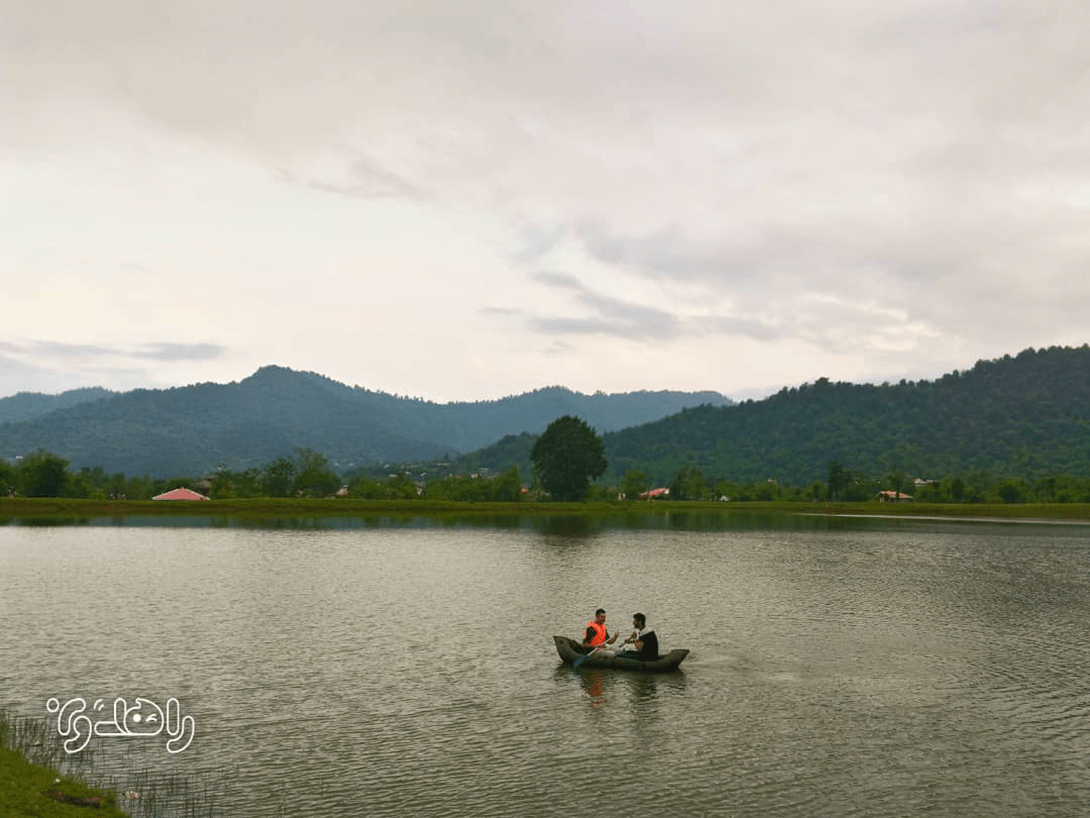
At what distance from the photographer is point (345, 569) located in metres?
78.8

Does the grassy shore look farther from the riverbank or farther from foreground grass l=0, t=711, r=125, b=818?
foreground grass l=0, t=711, r=125, b=818

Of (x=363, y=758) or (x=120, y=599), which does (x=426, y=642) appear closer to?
(x=363, y=758)

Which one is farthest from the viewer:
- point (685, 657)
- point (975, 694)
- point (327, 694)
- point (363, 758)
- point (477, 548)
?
point (477, 548)

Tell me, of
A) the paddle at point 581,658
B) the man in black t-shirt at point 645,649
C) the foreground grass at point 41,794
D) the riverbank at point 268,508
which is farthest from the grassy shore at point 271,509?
the foreground grass at point 41,794

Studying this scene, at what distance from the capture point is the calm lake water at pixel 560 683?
2611 centimetres

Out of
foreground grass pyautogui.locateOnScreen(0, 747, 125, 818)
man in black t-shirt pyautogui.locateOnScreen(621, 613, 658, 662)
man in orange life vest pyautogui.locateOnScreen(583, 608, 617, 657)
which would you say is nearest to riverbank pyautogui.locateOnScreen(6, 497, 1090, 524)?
man in orange life vest pyautogui.locateOnScreen(583, 608, 617, 657)

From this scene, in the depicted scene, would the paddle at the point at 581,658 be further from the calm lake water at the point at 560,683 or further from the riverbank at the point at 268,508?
the riverbank at the point at 268,508

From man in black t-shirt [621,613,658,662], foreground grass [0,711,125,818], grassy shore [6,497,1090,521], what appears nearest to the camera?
foreground grass [0,711,125,818]

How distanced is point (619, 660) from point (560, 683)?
442 centimetres

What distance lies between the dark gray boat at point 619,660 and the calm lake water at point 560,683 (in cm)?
62

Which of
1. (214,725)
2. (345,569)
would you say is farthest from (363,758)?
(345,569)

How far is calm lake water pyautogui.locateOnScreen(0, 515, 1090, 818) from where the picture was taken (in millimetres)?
26109

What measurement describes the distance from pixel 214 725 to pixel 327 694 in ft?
18.9

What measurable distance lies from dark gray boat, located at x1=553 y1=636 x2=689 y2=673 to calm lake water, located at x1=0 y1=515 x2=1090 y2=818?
62 cm
